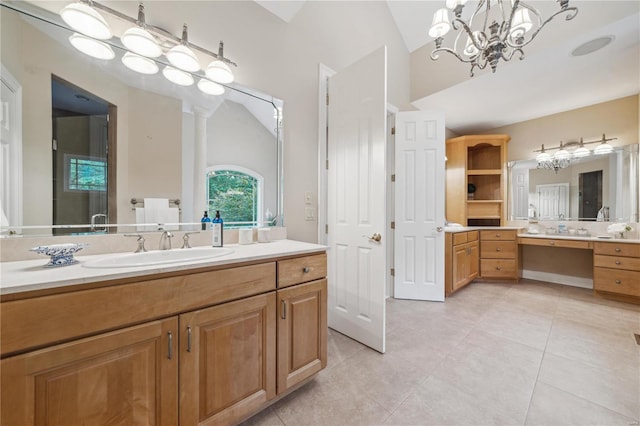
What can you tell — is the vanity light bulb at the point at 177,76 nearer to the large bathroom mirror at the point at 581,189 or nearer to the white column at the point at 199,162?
the white column at the point at 199,162

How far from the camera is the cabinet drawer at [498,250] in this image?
11.9 feet

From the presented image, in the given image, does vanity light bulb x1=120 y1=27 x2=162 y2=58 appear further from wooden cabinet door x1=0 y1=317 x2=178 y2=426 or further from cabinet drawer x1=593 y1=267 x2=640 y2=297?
cabinet drawer x1=593 y1=267 x2=640 y2=297

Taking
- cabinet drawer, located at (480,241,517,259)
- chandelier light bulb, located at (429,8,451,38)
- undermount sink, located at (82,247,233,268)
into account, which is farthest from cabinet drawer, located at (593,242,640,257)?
undermount sink, located at (82,247,233,268)

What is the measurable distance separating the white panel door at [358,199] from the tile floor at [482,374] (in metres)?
0.29

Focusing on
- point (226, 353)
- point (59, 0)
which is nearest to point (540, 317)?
point (226, 353)

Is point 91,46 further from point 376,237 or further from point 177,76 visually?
point 376,237

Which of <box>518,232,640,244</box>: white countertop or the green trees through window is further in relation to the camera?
<box>518,232,640,244</box>: white countertop

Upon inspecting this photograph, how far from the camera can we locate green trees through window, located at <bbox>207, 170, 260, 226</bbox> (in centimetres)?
163

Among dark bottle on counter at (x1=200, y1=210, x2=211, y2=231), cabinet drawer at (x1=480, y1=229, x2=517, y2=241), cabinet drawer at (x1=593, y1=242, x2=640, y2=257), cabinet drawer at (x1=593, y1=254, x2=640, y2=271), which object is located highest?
dark bottle on counter at (x1=200, y1=210, x2=211, y2=231)

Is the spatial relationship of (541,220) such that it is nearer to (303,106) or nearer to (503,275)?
(503,275)

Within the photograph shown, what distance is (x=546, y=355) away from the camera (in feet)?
5.97

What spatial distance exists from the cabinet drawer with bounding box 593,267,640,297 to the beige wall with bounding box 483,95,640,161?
1.74 metres

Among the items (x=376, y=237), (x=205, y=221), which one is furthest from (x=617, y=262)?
(x=205, y=221)

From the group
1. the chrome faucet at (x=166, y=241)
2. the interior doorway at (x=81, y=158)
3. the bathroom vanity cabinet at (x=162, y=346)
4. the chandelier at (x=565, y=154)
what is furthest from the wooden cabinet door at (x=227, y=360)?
the chandelier at (x=565, y=154)
